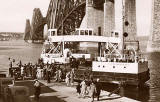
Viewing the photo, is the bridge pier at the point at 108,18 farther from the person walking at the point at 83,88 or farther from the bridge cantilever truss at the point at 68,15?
the person walking at the point at 83,88

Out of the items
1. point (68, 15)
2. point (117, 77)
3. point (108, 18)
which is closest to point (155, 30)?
point (68, 15)

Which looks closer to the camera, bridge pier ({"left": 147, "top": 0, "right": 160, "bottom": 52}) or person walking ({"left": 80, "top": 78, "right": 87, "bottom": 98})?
person walking ({"left": 80, "top": 78, "right": 87, "bottom": 98})

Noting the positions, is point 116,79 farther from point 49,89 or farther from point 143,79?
point 49,89

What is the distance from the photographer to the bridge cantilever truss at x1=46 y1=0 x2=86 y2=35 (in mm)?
118375

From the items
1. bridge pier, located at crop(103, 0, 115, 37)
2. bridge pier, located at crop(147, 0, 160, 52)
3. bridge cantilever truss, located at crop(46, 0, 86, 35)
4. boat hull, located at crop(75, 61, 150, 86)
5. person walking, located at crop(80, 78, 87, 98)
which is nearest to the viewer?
person walking, located at crop(80, 78, 87, 98)

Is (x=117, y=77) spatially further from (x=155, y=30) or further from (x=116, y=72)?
(x=155, y=30)

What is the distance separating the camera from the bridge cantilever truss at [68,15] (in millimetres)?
118375

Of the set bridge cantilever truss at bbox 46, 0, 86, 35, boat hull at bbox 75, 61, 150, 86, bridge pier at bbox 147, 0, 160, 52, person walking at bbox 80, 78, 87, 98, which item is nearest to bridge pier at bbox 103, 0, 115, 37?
bridge cantilever truss at bbox 46, 0, 86, 35

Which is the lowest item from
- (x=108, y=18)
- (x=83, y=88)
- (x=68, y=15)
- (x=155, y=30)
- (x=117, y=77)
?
(x=83, y=88)

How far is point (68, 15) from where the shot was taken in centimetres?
11750

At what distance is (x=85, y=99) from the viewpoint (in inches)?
841

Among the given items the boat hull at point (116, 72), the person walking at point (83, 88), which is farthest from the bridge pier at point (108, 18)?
the person walking at point (83, 88)

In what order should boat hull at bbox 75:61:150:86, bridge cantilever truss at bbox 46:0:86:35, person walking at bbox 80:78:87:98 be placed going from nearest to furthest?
person walking at bbox 80:78:87:98 < boat hull at bbox 75:61:150:86 < bridge cantilever truss at bbox 46:0:86:35

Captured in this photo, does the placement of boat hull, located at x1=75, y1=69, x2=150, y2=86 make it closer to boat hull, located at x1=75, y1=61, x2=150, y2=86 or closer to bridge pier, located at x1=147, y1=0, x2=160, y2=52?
boat hull, located at x1=75, y1=61, x2=150, y2=86
